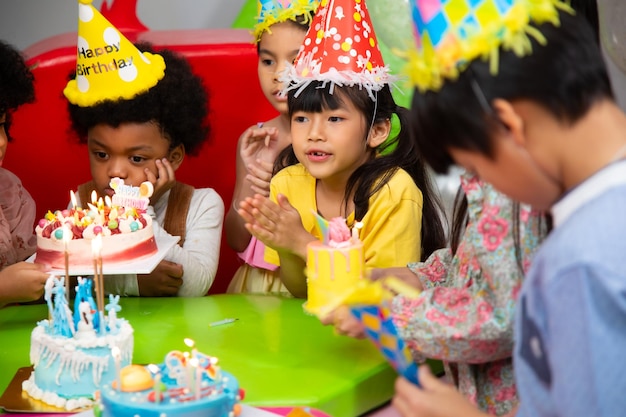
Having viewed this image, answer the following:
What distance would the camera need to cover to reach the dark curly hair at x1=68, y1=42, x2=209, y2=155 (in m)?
2.03

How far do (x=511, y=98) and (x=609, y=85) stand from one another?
0.13 meters

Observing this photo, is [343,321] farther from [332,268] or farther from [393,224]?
[393,224]

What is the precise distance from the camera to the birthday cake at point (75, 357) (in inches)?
50.6

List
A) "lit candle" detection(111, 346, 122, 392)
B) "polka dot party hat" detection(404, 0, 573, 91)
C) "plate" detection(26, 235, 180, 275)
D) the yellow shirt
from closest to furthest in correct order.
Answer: "polka dot party hat" detection(404, 0, 573, 91) → "lit candle" detection(111, 346, 122, 392) → "plate" detection(26, 235, 180, 275) → the yellow shirt

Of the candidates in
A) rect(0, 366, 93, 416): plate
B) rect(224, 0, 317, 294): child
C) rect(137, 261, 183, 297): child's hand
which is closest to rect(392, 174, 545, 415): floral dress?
rect(0, 366, 93, 416): plate

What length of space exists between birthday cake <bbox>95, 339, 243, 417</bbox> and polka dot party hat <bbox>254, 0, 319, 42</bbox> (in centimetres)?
126

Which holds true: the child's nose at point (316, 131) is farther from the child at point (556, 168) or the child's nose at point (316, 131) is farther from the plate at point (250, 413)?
the child at point (556, 168)

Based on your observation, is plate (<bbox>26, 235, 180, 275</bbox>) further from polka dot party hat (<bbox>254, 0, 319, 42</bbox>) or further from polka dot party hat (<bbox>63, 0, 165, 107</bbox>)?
polka dot party hat (<bbox>254, 0, 319, 42</bbox>)

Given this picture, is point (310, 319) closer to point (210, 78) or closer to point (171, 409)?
point (171, 409)

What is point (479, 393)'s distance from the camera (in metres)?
1.29

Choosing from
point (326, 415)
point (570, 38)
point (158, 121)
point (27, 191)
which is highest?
point (570, 38)

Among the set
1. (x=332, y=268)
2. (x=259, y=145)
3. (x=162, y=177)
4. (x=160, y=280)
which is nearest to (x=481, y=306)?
(x=332, y=268)

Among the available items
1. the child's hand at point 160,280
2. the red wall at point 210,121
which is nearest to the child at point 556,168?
the child's hand at point 160,280

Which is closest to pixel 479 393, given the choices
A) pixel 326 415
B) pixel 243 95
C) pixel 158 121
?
pixel 326 415
